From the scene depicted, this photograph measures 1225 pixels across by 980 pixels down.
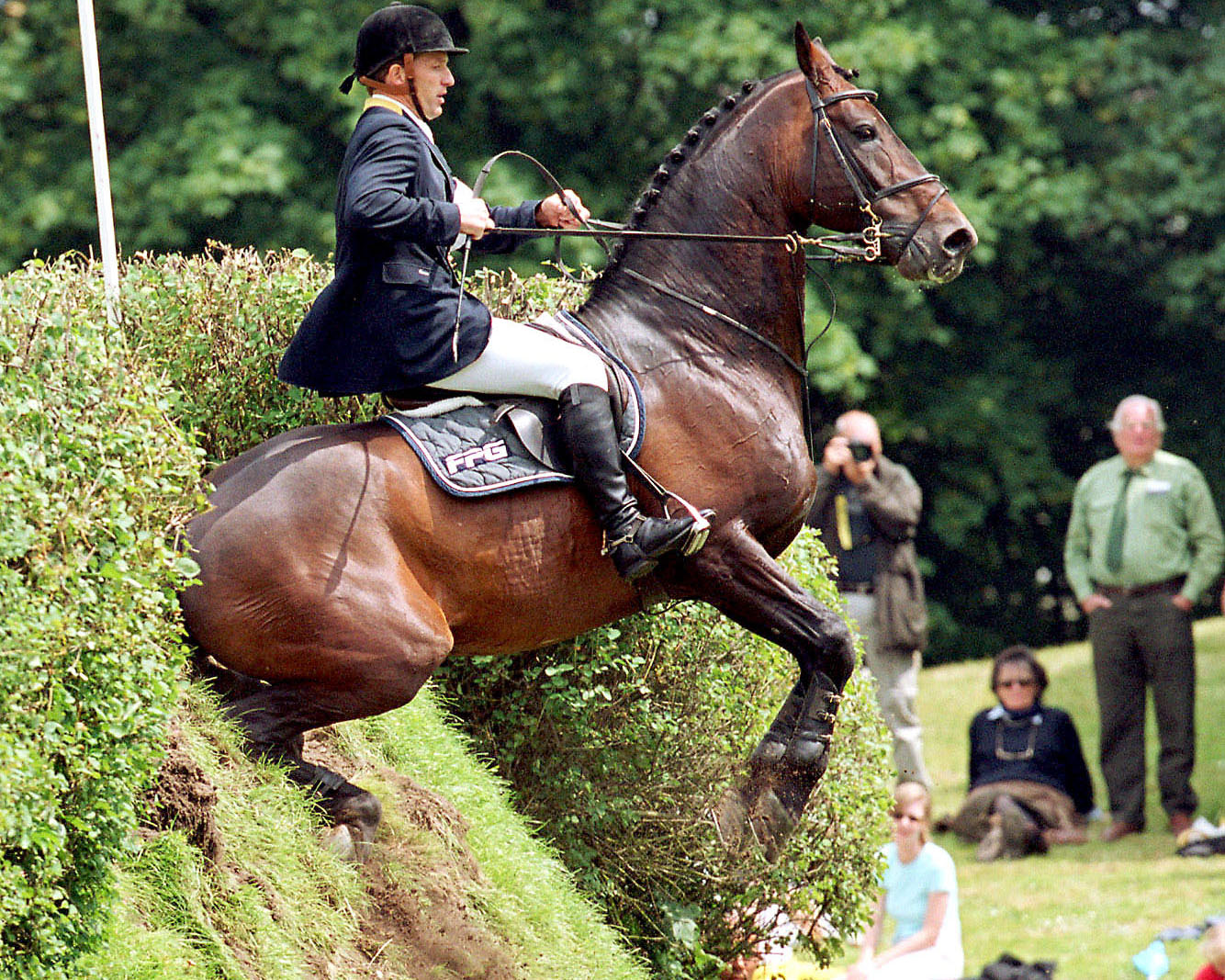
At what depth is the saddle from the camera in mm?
Result: 5750

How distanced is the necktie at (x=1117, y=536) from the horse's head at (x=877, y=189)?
6134 millimetres

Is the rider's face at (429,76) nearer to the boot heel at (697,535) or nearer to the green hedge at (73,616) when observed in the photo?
the green hedge at (73,616)

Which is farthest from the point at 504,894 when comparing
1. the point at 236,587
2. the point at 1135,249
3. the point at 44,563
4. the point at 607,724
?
the point at 1135,249

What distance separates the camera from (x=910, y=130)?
1648cm

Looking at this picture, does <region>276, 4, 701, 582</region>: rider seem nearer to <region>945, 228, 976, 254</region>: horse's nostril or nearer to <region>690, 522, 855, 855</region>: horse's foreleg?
<region>690, 522, 855, 855</region>: horse's foreleg

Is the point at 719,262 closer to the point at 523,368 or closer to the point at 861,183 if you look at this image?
the point at 861,183

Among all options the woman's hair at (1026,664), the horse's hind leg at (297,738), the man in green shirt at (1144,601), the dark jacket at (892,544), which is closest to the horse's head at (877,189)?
the horse's hind leg at (297,738)

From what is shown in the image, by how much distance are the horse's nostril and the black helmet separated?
6.00 feet

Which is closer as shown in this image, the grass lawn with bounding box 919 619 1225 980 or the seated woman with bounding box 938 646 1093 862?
the grass lawn with bounding box 919 619 1225 980

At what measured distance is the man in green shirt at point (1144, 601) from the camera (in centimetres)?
1184

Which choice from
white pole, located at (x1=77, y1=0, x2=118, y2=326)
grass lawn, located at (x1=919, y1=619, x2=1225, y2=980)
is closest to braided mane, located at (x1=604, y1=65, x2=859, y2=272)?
white pole, located at (x1=77, y1=0, x2=118, y2=326)

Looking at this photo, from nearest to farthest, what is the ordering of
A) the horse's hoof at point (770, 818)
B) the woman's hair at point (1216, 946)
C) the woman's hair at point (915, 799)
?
1. the horse's hoof at point (770, 818)
2. the woman's hair at point (1216, 946)
3. the woman's hair at point (915, 799)

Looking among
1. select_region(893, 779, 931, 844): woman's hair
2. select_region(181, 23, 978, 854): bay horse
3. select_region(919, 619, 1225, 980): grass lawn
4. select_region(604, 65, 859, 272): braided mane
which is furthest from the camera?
select_region(919, 619, 1225, 980): grass lawn

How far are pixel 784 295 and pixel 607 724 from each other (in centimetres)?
199
